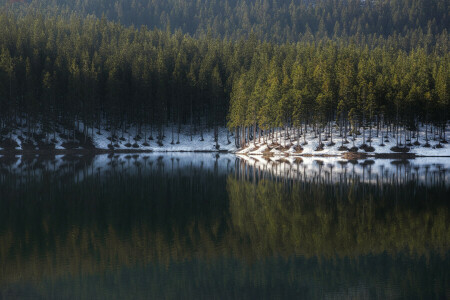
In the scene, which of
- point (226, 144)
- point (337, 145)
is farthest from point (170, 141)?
point (337, 145)

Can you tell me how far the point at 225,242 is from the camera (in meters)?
21.5

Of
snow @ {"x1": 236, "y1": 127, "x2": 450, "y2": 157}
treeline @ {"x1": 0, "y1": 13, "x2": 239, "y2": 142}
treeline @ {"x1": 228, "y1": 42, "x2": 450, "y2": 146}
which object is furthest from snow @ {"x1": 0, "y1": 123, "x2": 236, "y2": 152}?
snow @ {"x1": 236, "y1": 127, "x2": 450, "y2": 157}

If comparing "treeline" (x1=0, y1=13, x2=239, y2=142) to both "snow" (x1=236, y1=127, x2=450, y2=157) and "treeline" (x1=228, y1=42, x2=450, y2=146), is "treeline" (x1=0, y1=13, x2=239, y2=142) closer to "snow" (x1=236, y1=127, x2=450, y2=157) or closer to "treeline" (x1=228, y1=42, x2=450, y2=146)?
"treeline" (x1=228, y1=42, x2=450, y2=146)

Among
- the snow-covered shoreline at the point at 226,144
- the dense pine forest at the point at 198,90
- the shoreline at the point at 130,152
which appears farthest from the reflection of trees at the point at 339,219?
the dense pine forest at the point at 198,90

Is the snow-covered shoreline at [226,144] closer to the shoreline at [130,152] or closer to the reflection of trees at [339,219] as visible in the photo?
the shoreline at [130,152]

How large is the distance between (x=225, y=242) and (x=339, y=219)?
335 inches

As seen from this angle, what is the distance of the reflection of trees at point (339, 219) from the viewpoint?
20.8 meters

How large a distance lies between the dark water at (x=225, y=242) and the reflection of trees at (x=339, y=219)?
0.08 metres

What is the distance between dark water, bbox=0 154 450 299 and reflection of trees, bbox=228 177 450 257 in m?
0.08

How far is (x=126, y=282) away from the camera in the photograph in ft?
53.1

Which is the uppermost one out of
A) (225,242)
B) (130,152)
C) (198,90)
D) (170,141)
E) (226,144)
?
(198,90)

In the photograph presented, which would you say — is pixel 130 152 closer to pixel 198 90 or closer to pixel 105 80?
→ pixel 105 80

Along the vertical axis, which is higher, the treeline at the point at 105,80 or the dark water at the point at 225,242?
the treeline at the point at 105,80

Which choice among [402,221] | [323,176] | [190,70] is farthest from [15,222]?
[190,70]
